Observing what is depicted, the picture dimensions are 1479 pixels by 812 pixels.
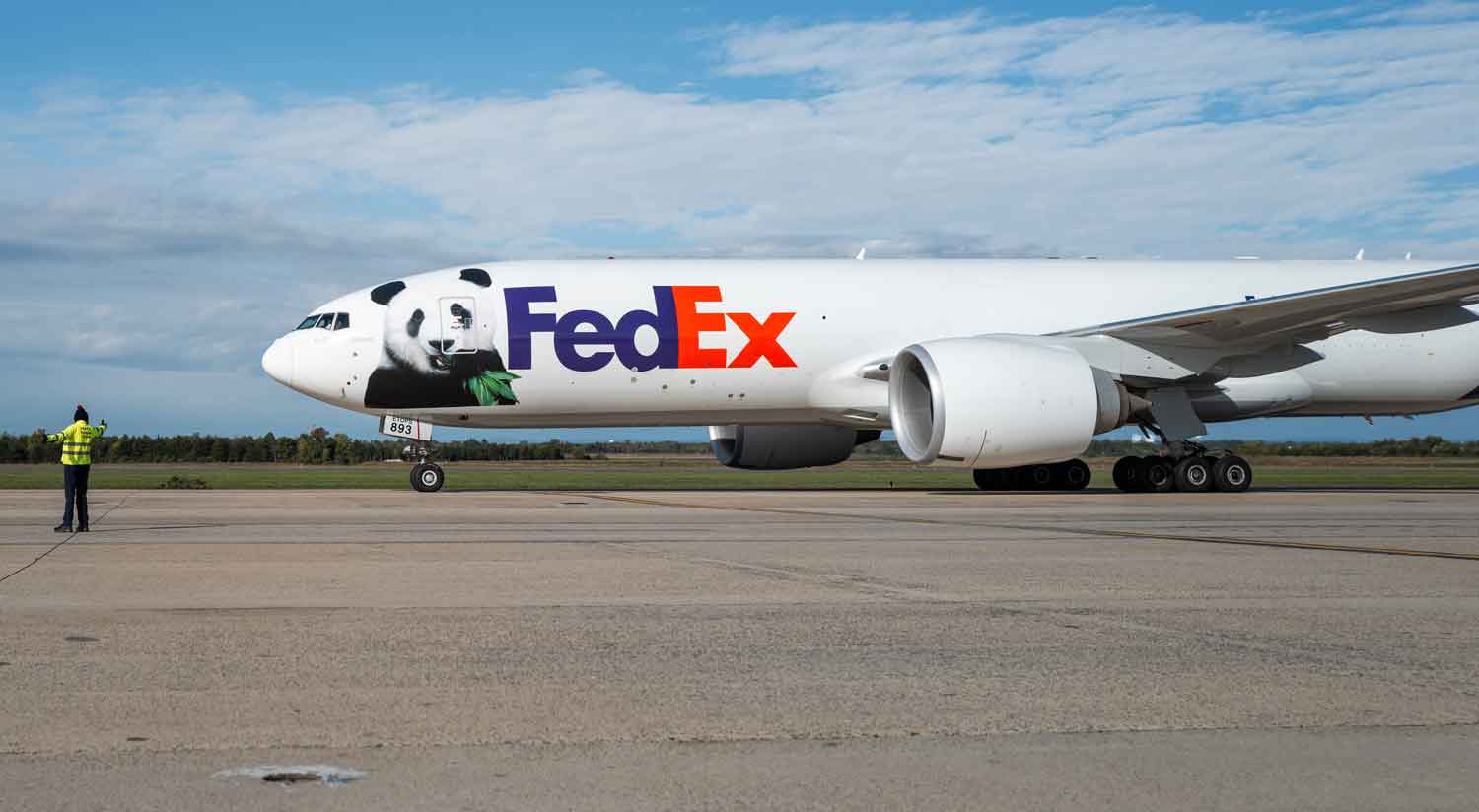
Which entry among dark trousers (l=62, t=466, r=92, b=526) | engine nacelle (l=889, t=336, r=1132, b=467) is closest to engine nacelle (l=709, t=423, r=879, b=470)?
engine nacelle (l=889, t=336, r=1132, b=467)

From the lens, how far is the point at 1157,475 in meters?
20.6

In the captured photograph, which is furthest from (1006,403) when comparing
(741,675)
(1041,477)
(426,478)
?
(741,675)

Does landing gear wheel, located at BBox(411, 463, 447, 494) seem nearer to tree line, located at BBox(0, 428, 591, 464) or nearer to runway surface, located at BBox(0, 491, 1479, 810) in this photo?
runway surface, located at BBox(0, 491, 1479, 810)

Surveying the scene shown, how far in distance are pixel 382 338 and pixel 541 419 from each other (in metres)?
2.59

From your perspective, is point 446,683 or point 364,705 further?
point 446,683

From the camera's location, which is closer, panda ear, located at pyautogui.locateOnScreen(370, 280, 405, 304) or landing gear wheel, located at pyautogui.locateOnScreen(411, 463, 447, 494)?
panda ear, located at pyautogui.locateOnScreen(370, 280, 405, 304)

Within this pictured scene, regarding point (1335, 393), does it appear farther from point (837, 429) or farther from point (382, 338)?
point (382, 338)

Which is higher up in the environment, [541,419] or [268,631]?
[541,419]

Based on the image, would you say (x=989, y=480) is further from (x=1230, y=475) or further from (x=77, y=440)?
(x=77, y=440)

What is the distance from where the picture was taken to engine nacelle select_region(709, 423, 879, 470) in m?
22.4

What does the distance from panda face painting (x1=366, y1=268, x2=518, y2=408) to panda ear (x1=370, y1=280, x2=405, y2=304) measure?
190 mm

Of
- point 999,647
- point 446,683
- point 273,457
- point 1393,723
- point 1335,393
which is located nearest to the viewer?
point 1393,723

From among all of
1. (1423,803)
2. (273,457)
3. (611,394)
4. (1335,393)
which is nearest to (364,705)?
(1423,803)

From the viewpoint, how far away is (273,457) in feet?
172
